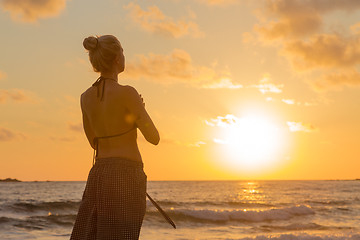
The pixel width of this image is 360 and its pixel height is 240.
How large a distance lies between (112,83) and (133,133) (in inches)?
13.1

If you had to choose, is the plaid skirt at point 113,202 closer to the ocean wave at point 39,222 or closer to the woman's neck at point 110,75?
the woman's neck at point 110,75

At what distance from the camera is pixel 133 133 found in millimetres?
2688

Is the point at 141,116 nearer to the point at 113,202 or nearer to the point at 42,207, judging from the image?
the point at 113,202

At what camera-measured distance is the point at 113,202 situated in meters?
2.61

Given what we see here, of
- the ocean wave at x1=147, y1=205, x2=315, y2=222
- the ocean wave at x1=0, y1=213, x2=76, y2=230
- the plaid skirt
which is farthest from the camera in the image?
the ocean wave at x1=147, y1=205, x2=315, y2=222

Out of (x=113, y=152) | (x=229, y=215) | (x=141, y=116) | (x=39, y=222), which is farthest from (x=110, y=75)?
(x=229, y=215)

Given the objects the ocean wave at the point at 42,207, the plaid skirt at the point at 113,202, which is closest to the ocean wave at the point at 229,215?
the ocean wave at the point at 42,207

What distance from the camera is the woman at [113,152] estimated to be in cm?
260

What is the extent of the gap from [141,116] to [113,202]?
53 centimetres

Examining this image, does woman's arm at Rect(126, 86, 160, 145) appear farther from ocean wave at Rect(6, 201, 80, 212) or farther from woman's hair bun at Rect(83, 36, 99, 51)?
ocean wave at Rect(6, 201, 80, 212)

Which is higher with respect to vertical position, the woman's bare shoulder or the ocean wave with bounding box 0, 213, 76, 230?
the woman's bare shoulder

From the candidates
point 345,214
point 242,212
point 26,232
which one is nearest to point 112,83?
point 26,232

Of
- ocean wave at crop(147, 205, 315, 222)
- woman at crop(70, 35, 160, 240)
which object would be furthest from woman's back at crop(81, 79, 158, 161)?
ocean wave at crop(147, 205, 315, 222)

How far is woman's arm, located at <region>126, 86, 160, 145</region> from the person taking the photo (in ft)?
8.55
